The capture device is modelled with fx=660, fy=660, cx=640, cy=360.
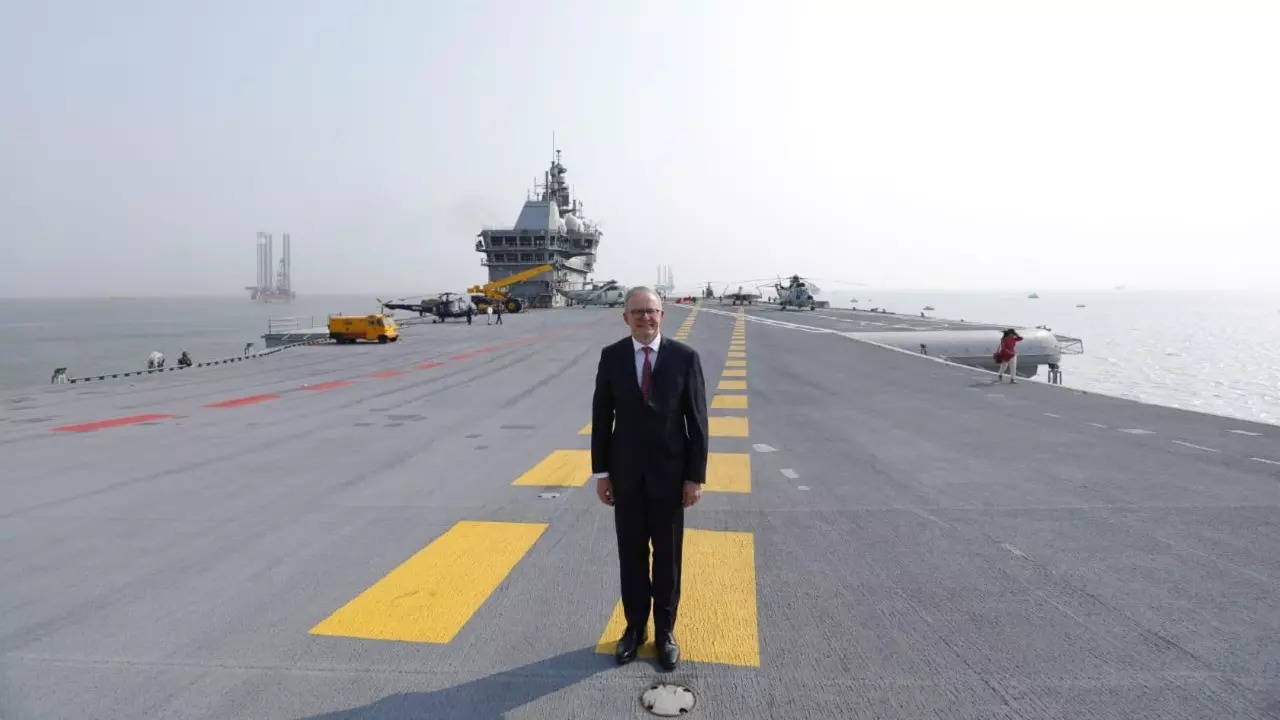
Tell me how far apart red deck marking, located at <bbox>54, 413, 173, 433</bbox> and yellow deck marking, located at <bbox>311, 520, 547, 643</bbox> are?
877 centimetres

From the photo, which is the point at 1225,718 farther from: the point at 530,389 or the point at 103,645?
the point at 530,389

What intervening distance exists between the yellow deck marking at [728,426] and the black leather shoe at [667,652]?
6533 mm

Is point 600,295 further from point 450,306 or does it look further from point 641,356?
point 641,356

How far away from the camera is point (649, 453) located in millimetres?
3879

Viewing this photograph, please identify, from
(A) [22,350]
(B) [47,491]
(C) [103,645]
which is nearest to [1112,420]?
(C) [103,645]

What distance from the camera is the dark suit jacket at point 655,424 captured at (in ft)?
12.7

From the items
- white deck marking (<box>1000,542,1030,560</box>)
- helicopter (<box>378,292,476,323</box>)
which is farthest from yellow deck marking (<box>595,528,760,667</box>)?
helicopter (<box>378,292,476,323</box>)

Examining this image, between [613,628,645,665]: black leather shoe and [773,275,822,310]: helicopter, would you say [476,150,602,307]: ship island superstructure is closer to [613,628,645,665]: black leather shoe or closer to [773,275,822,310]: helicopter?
[773,275,822,310]: helicopter

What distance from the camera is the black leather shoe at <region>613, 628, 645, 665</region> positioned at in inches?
147

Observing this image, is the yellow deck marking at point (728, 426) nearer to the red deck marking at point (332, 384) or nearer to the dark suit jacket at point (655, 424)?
the dark suit jacket at point (655, 424)

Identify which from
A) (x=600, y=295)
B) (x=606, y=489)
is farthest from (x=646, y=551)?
(x=600, y=295)

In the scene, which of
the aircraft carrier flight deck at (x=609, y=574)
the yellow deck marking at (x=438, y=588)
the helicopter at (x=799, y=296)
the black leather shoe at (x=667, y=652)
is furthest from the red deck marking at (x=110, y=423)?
the helicopter at (x=799, y=296)

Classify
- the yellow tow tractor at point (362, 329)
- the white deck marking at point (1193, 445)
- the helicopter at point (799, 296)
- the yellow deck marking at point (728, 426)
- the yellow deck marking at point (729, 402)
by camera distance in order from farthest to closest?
the helicopter at point (799, 296)
the yellow tow tractor at point (362, 329)
the yellow deck marking at point (729, 402)
the yellow deck marking at point (728, 426)
the white deck marking at point (1193, 445)

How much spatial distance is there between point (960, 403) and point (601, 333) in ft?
74.9
